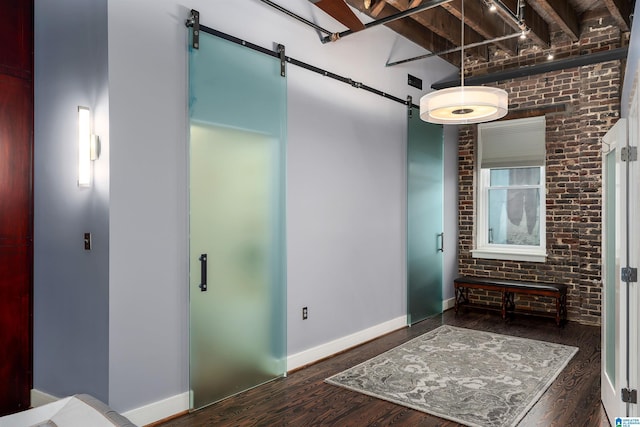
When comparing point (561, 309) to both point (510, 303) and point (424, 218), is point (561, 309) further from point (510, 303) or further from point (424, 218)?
point (424, 218)

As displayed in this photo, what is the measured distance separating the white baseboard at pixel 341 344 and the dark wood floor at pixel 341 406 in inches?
3.2

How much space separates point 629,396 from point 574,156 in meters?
4.13

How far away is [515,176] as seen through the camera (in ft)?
21.6

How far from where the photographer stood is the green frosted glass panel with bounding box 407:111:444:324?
5828 millimetres

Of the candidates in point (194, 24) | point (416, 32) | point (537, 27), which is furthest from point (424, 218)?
point (194, 24)

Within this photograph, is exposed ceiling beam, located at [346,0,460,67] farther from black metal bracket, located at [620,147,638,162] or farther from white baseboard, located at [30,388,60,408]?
white baseboard, located at [30,388,60,408]

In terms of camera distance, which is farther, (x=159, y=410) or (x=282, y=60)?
(x=282, y=60)

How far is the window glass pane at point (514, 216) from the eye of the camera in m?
6.45

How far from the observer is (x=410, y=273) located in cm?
583

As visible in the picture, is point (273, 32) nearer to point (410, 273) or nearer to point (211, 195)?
point (211, 195)

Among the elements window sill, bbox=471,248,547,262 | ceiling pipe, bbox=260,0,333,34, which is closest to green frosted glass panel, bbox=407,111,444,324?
window sill, bbox=471,248,547,262

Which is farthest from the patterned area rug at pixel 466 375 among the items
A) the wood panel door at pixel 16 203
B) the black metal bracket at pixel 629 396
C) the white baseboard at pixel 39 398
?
the wood panel door at pixel 16 203

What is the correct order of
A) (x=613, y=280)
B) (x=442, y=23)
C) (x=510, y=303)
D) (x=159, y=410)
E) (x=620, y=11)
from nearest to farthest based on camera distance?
(x=613, y=280), (x=159, y=410), (x=620, y=11), (x=442, y=23), (x=510, y=303)

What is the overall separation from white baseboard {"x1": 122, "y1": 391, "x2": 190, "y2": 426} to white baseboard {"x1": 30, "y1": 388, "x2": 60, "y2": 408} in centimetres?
77
